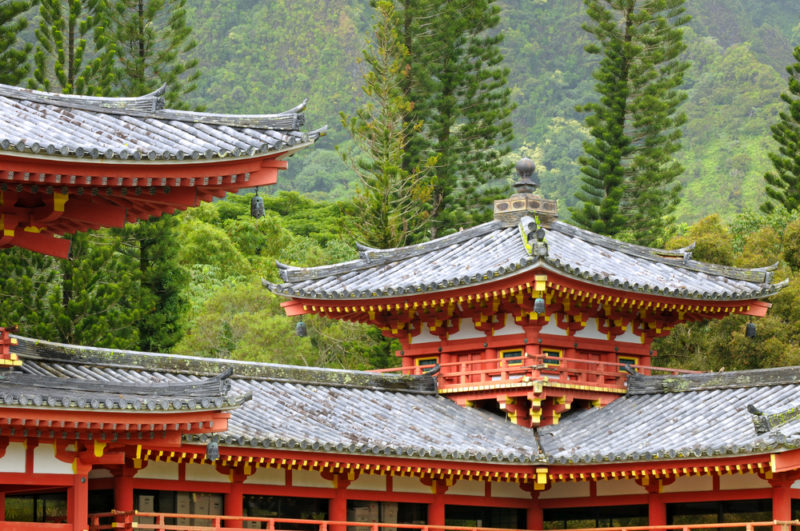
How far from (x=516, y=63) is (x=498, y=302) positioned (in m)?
54.6

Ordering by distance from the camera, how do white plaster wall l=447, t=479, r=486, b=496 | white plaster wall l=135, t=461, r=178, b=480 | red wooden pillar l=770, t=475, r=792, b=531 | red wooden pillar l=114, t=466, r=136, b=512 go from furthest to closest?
A: white plaster wall l=447, t=479, r=486, b=496
red wooden pillar l=770, t=475, r=792, b=531
white plaster wall l=135, t=461, r=178, b=480
red wooden pillar l=114, t=466, r=136, b=512

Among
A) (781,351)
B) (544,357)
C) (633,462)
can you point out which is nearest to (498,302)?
(544,357)

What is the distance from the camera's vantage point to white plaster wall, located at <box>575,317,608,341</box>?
19.9m

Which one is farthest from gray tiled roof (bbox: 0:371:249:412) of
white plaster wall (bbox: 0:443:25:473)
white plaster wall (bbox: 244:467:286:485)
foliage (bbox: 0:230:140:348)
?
foliage (bbox: 0:230:140:348)

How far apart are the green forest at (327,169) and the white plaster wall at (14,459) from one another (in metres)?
14.7

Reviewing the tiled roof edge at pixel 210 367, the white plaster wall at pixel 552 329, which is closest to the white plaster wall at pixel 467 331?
the tiled roof edge at pixel 210 367

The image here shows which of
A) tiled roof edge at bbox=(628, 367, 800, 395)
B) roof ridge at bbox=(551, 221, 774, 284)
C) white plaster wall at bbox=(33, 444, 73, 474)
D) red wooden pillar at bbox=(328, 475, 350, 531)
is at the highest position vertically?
roof ridge at bbox=(551, 221, 774, 284)

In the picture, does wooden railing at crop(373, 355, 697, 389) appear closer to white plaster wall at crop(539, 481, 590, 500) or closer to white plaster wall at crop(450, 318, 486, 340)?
Result: white plaster wall at crop(450, 318, 486, 340)

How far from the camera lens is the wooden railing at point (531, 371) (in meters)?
19.2

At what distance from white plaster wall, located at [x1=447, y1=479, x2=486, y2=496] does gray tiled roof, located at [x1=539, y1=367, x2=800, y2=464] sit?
3.36ft

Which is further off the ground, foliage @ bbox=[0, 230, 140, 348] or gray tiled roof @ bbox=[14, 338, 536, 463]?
foliage @ bbox=[0, 230, 140, 348]

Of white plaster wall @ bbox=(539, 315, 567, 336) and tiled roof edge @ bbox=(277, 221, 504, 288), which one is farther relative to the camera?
tiled roof edge @ bbox=(277, 221, 504, 288)

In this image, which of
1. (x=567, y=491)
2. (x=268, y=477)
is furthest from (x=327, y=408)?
(x=567, y=491)

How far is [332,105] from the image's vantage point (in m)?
68.9
